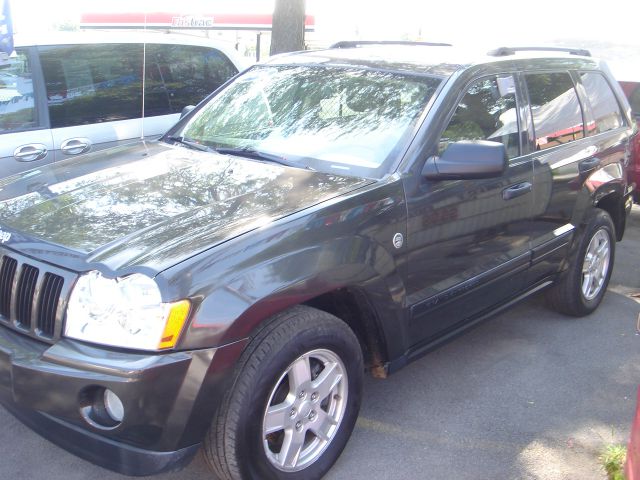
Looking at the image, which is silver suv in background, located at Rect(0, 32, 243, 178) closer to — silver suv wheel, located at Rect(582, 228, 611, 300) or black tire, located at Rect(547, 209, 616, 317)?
black tire, located at Rect(547, 209, 616, 317)

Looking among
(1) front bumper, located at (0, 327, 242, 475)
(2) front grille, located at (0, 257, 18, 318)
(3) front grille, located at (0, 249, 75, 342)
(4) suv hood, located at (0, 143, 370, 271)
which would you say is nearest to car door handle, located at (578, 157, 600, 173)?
(4) suv hood, located at (0, 143, 370, 271)

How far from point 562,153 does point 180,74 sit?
11.1 feet

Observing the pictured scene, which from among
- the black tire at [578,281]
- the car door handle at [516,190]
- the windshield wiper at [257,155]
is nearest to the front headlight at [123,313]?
the windshield wiper at [257,155]

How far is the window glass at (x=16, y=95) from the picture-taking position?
5.09 m

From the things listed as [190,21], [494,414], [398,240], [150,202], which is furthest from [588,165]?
[190,21]

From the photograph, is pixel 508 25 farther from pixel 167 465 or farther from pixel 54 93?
pixel 167 465

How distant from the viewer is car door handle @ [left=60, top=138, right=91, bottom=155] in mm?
5254

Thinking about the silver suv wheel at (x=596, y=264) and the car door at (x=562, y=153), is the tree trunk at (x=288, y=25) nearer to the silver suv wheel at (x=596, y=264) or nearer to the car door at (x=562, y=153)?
the car door at (x=562, y=153)

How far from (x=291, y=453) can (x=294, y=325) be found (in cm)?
57

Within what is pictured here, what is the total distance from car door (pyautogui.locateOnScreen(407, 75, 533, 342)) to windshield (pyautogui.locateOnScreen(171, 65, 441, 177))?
0.25m

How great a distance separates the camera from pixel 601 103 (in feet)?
16.5

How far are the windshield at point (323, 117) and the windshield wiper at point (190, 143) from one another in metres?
0.03

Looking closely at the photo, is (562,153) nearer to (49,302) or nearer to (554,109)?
(554,109)

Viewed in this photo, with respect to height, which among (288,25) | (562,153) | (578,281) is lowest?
(578,281)
